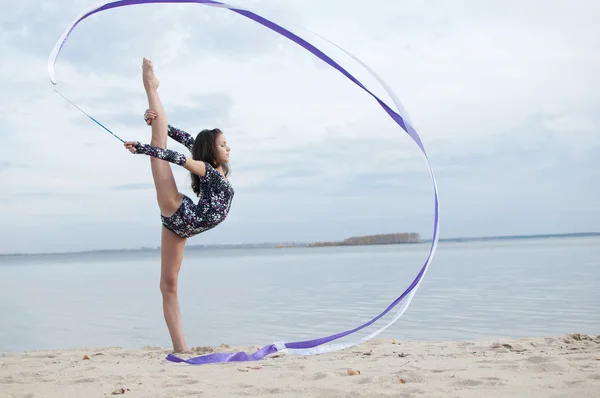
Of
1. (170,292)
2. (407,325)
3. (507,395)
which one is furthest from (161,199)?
(407,325)

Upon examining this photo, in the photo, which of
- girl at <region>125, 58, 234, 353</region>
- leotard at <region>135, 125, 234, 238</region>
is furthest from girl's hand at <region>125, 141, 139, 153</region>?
leotard at <region>135, 125, 234, 238</region>

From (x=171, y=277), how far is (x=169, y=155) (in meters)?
1.10

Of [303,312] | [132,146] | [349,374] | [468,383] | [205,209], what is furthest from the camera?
[303,312]

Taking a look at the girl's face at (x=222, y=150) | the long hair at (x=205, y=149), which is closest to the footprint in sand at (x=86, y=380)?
the long hair at (x=205, y=149)

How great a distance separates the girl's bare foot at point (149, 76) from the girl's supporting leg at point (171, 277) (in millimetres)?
1100

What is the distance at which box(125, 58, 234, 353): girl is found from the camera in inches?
198

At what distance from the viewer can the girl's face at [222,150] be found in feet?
17.3

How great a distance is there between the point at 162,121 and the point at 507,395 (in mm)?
3115

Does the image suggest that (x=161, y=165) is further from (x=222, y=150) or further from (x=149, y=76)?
(x=149, y=76)

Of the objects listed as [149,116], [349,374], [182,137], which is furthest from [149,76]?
[349,374]

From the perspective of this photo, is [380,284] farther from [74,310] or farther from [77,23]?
[77,23]

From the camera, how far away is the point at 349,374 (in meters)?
4.07

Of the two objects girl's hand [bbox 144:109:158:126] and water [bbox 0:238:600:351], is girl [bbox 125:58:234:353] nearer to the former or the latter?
girl's hand [bbox 144:109:158:126]

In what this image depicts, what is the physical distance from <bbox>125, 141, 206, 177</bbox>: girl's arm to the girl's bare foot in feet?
2.16
